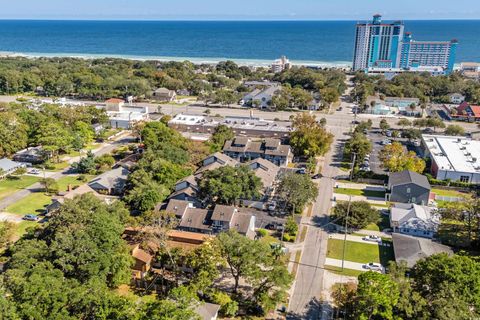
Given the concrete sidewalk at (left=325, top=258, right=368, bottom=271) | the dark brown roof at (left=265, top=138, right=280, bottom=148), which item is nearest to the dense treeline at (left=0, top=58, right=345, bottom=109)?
the dark brown roof at (left=265, top=138, right=280, bottom=148)

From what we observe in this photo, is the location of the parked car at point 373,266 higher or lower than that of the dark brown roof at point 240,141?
lower

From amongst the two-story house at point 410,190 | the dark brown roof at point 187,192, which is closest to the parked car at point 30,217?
the dark brown roof at point 187,192

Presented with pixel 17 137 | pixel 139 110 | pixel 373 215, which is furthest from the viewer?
pixel 139 110

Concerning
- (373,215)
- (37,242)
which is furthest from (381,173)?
(37,242)

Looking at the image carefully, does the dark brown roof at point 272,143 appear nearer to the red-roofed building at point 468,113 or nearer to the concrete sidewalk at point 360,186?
the concrete sidewalk at point 360,186

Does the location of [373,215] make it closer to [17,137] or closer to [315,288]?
[315,288]

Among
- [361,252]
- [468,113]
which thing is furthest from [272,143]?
[468,113]
